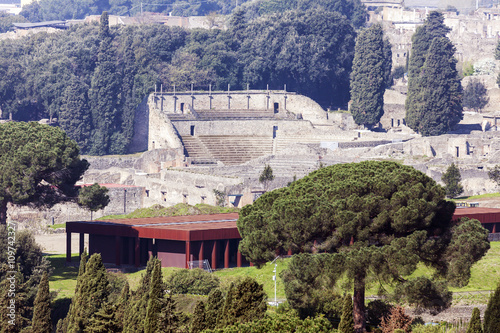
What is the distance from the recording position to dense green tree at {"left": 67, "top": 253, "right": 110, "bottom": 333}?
39688mm

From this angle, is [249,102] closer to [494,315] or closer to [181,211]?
[181,211]

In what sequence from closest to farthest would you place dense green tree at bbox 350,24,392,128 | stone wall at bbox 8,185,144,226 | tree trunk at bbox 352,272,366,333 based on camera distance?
1. tree trunk at bbox 352,272,366,333
2. stone wall at bbox 8,185,144,226
3. dense green tree at bbox 350,24,392,128

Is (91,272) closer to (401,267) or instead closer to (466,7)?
(401,267)

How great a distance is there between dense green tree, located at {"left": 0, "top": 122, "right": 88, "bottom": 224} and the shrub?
11.2m

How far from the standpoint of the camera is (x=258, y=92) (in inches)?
3947

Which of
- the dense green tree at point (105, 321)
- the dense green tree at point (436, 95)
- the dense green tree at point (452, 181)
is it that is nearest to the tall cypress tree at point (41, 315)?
the dense green tree at point (105, 321)

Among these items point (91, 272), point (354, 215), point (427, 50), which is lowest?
point (91, 272)

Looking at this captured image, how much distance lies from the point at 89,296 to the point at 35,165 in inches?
613

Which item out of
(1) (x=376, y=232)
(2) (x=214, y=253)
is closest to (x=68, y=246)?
(2) (x=214, y=253)

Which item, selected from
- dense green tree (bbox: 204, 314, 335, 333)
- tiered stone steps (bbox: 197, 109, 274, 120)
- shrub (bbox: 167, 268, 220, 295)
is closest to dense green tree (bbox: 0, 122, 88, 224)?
shrub (bbox: 167, 268, 220, 295)

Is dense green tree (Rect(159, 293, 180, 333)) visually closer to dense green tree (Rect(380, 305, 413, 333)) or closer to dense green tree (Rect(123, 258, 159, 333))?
dense green tree (Rect(123, 258, 159, 333))

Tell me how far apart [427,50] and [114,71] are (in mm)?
26884

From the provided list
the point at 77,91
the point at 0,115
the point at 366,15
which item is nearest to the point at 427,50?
the point at 77,91

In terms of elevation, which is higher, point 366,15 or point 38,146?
point 366,15
